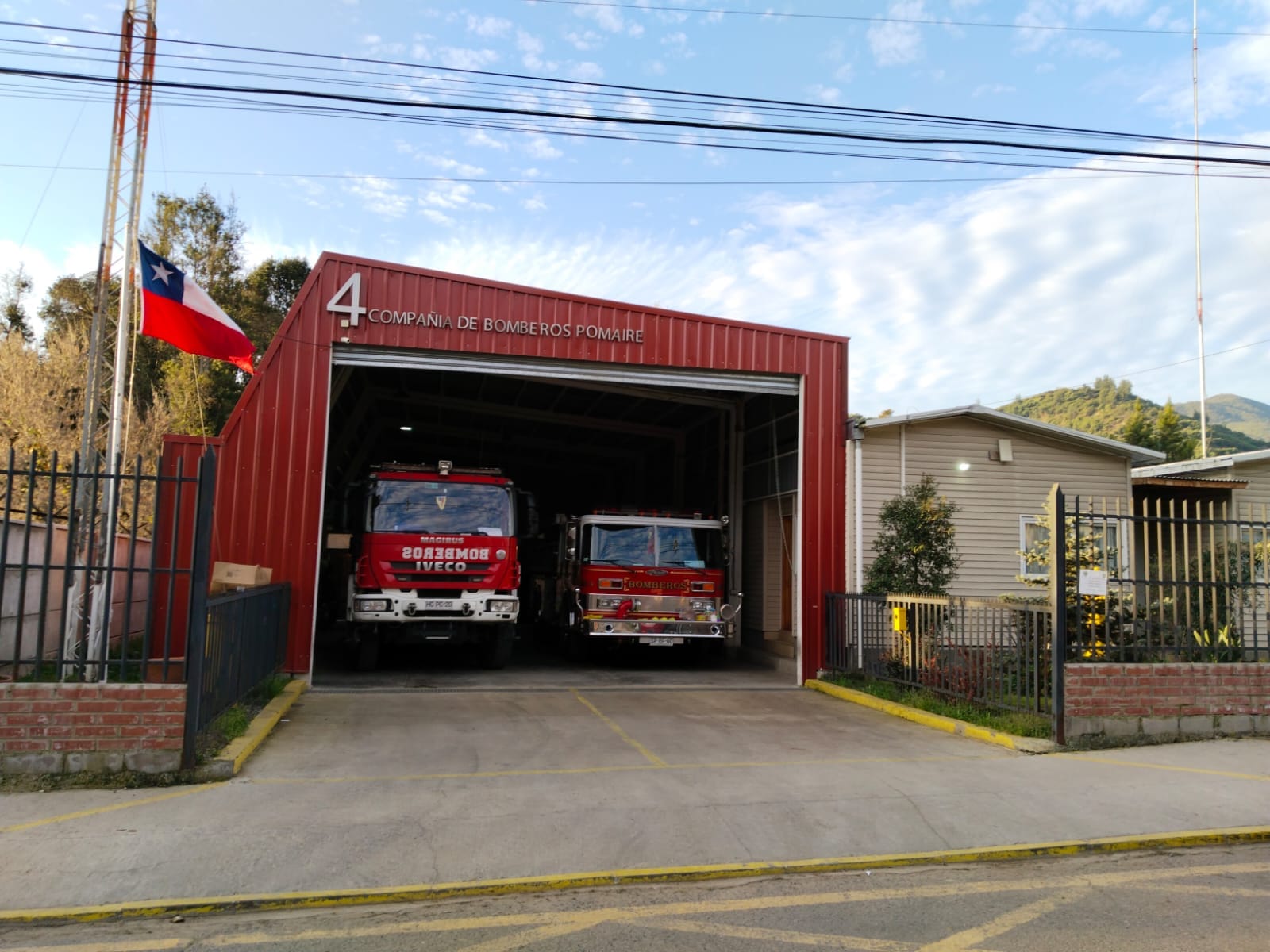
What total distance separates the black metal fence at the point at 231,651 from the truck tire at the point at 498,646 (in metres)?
3.56

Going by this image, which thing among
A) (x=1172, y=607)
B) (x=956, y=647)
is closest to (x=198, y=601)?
(x=956, y=647)

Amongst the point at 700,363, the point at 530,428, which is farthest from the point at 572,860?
the point at 530,428

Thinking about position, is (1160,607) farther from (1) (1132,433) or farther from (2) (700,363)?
(1) (1132,433)

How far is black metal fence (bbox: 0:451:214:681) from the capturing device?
6895 mm

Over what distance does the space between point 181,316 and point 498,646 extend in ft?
22.0

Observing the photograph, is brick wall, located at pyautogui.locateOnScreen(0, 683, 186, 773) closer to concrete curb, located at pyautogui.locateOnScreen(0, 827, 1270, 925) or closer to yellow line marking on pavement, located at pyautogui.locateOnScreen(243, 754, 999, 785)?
yellow line marking on pavement, located at pyautogui.locateOnScreen(243, 754, 999, 785)

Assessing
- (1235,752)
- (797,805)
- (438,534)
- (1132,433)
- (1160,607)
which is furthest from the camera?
(1132,433)

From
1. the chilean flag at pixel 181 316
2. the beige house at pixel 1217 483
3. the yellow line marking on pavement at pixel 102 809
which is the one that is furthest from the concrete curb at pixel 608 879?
the beige house at pixel 1217 483

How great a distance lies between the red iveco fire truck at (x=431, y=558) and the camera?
45.7 feet

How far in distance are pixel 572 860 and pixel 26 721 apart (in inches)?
169

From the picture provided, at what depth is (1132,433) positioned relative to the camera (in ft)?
149

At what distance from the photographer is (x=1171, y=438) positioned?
→ 1852 inches

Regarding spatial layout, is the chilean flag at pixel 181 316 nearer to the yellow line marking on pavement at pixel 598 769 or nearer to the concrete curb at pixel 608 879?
the yellow line marking on pavement at pixel 598 769

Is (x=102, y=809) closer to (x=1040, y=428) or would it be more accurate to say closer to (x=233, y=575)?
(x=233, y=575)
